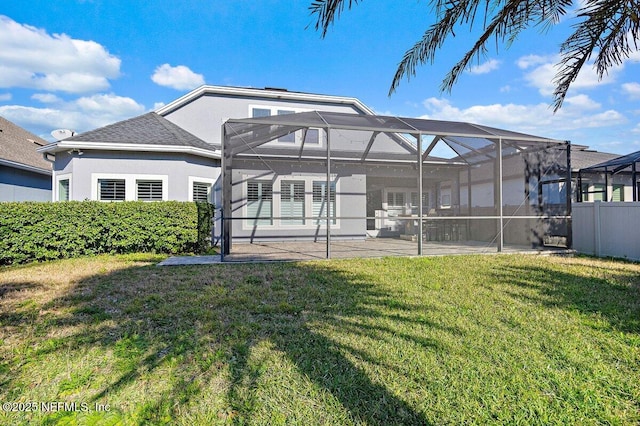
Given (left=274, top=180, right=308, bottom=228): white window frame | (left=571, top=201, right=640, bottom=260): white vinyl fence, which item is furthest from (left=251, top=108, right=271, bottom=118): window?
(left=571, top=201, right=640, bottom=260): white vinyl fence

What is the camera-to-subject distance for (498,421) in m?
1.82

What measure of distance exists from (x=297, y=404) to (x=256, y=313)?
5.79 ft

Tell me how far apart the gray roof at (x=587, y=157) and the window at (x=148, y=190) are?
15097mm

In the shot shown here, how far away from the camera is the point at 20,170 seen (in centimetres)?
1153

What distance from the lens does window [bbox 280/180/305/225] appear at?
11.5 m

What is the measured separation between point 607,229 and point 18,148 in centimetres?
1938

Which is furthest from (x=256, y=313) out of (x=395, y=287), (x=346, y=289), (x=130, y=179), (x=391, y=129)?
(x=130, y=179)

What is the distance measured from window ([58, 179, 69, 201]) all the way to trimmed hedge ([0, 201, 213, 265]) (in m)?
2.34

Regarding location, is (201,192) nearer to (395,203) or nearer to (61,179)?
(61,179)

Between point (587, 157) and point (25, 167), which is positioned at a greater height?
point (587, 157)

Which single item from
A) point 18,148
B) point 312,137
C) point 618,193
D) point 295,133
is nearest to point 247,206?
point 295,133

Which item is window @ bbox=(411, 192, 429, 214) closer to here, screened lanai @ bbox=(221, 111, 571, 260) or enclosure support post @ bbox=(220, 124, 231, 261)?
screened lanai @ bbox=(221, 111, 571, 260)

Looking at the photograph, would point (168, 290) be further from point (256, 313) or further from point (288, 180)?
point (288, 180)

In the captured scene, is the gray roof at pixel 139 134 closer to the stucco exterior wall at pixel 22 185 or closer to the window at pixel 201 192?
the window at pixel 201 192
